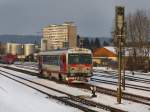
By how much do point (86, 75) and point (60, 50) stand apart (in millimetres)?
3974

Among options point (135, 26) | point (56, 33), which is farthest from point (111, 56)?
point (135, 26)

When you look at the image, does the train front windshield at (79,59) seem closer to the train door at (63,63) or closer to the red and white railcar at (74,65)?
the red and white railcar at (74,65)

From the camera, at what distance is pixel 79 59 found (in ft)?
117

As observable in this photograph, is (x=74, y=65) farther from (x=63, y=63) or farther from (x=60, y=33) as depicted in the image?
(x=60, y=33)

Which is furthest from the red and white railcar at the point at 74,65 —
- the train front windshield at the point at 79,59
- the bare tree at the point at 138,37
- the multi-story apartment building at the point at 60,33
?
the multi-story apartment building at the point at 60,33

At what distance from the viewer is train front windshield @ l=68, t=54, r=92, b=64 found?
35.5 m

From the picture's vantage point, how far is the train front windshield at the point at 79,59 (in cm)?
3550

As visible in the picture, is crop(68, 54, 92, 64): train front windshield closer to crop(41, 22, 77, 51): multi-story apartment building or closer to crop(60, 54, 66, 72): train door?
crop(60, 54, 66, 72): train door

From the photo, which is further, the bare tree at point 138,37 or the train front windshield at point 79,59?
the bare tree at point 138,37

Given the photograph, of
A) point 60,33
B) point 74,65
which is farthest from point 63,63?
point 60,33

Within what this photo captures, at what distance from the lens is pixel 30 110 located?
18844 mm

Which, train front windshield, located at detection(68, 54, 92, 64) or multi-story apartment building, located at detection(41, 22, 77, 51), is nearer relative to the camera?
train front windshield, located at detection(68, 54, 92, 64)

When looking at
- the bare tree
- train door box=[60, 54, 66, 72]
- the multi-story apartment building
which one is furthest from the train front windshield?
the multi-story apartment building

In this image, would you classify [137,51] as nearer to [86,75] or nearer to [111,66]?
[111,66]
